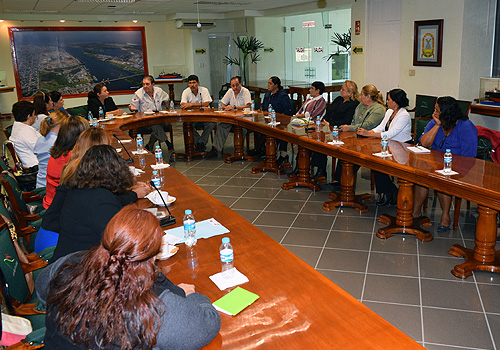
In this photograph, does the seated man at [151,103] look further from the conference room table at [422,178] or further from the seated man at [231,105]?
the conference room table at [422,178]

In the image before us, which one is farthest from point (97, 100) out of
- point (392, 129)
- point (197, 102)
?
point (392, 129)

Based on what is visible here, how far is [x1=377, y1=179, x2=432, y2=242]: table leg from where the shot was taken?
4164 mm

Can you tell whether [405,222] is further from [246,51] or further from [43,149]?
[246,51]

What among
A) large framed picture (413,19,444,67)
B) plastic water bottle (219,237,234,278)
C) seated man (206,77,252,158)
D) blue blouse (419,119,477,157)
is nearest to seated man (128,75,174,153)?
seated man (206,77,252,158)

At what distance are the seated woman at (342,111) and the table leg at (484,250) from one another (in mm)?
2616

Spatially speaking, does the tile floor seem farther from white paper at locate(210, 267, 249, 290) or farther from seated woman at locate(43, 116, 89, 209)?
seated woman at locate(43, 116, 89, 209)

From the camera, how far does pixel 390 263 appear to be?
3770 mm

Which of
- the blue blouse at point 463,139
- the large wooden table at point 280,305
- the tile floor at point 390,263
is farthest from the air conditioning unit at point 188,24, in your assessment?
the large wooden table at point 280,305

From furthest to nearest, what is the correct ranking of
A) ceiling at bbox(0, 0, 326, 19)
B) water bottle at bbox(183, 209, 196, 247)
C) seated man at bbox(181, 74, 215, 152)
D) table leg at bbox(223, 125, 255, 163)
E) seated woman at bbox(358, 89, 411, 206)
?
1. ceiling at bbox(0, 0, 326, 19)
2. seated man at bbox(181, 74, 215, 152)
3. table leg at bbox(223, 125, 255, 163)
4. seated woman at bbox(358, 89, 411, 206)
5. water bottle at bbox(183, 209, 196, 247)

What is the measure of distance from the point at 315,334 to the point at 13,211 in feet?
8.63

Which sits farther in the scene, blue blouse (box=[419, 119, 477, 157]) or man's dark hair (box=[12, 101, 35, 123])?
man's dark hair (box=[12, 101, 35, 123])

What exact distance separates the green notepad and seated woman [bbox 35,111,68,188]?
3.09 metres

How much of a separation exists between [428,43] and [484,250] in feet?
17.1

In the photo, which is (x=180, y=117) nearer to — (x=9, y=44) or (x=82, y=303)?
(x=82, y=303)
